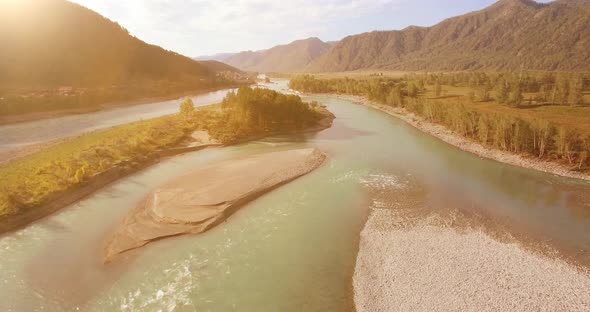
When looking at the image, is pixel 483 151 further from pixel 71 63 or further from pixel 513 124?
pixel 71 63

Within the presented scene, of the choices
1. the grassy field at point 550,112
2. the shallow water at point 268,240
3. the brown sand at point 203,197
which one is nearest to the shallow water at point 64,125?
the shallow water at point 268,240

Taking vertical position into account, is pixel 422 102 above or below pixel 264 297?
above

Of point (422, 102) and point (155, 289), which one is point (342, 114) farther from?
point (155, 289)

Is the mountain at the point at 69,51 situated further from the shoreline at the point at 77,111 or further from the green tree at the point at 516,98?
the green tree at the point at 516,98

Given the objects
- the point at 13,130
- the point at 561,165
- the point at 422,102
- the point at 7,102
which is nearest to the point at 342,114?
the point at 422,102

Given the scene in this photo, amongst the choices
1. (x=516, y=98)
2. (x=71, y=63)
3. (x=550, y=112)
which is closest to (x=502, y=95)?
(x=516, y=98)

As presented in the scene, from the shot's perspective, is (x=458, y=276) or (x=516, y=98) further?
(x=516, y=98)

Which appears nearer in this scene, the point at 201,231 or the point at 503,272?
the point at 503,272
